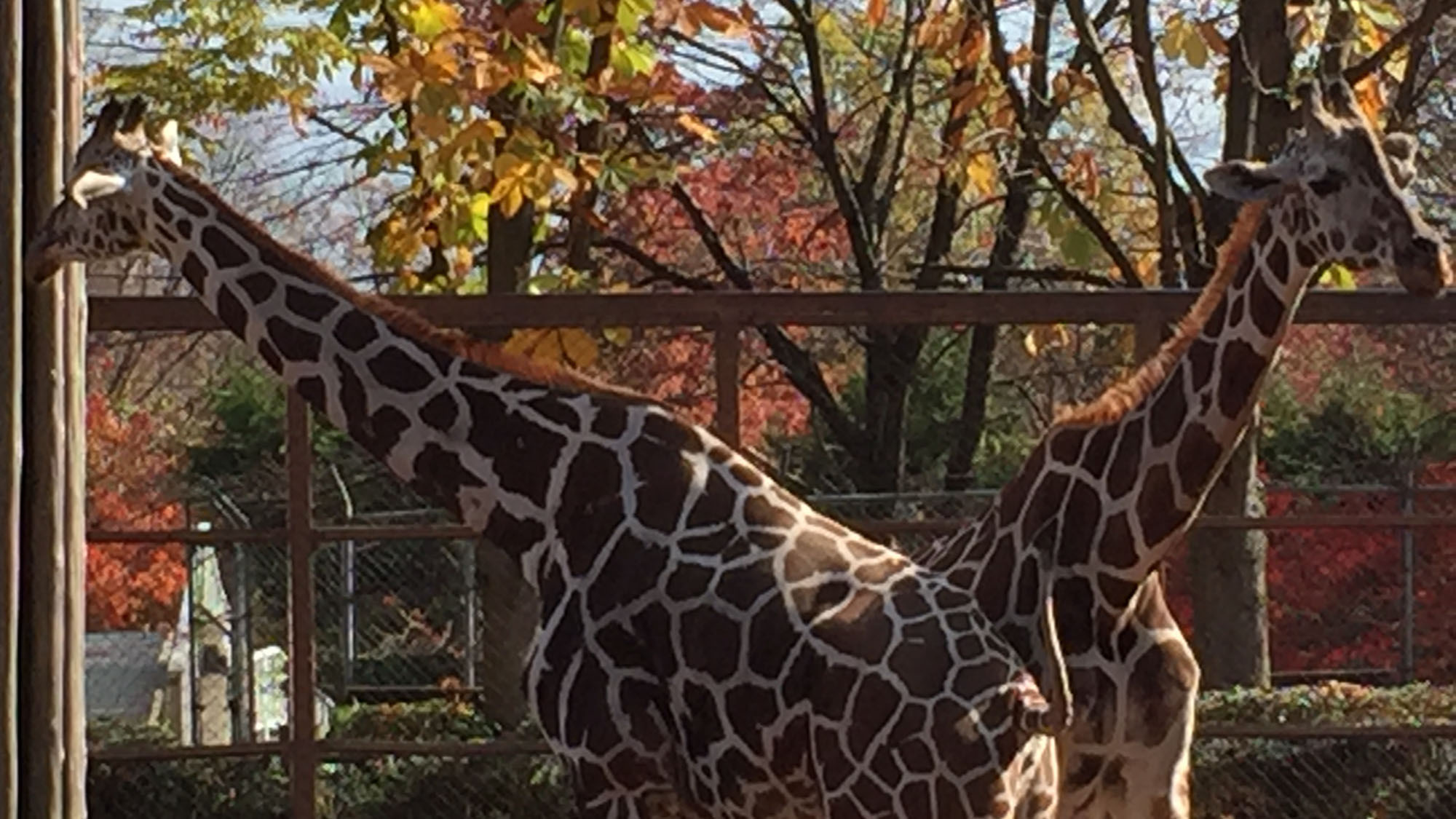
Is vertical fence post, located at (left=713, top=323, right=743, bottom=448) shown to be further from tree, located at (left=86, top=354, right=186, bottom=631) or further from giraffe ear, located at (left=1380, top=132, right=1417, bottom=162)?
tree, located at (left=86, top=354, right=186, bottom=631)

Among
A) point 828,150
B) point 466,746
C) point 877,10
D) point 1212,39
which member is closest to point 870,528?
point 466,746

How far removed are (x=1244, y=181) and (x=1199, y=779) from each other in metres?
3.85

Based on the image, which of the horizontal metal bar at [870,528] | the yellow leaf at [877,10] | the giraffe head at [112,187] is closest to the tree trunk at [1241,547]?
the horizontal metal bar at [870,528]

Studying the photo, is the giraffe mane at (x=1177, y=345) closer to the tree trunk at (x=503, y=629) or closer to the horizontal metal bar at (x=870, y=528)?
the horizontal metal bar at (x=870, y=528)

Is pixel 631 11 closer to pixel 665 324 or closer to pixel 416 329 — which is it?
pixel 665 324

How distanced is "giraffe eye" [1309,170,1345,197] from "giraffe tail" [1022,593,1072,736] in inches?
35.7

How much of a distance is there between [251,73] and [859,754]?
6.40 metres

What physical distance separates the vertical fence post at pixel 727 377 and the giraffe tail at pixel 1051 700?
260 cm

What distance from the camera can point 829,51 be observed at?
45.2 ft

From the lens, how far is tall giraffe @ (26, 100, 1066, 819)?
457cm

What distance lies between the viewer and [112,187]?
568 centimetres

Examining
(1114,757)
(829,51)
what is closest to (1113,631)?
(1114,757)

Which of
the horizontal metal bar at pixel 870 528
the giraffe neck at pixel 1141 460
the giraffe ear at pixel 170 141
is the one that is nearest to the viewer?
the giraffe neck at pixel 1141 460

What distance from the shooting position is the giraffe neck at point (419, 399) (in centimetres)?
531
